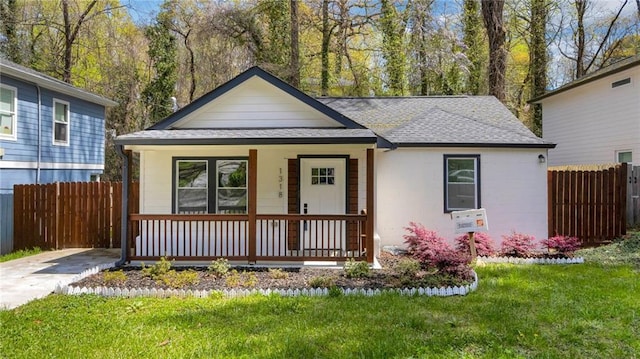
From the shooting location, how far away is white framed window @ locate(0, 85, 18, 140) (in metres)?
10.9

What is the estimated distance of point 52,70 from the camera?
19953 mm

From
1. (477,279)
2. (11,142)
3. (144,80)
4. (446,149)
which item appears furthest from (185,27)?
(477,279)

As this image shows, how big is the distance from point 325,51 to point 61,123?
42.5ft

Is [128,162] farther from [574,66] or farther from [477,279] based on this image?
[574,66]

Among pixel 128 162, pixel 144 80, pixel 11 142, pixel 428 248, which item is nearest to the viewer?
pixel 428 248

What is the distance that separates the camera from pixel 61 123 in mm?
13547

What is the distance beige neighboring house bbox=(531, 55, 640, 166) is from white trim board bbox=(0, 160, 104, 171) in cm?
1873

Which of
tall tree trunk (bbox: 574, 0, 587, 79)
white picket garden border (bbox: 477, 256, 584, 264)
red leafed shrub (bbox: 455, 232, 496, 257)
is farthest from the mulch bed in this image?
tall tree trunk (bbox: 574, 0, 587, 79)

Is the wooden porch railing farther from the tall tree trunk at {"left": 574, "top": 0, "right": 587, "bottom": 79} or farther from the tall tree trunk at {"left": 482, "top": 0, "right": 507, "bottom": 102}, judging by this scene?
the tall tree trunk at {"left": 574, "top": 0, "right": 587, "bottom": 79}

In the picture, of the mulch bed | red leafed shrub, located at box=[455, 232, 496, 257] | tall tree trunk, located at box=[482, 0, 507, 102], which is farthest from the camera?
tall tree trunk, located at box=[482, 0, 507, 102]

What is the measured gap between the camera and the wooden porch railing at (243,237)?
7.89 metres

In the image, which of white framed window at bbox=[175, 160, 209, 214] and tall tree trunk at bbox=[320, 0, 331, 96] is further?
tall tree trunk at bbox=[320, 0, 331, 96]

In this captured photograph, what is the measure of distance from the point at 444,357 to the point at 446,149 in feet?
22.6

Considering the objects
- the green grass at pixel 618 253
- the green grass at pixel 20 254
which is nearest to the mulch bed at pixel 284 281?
the green grass at pixel 20 254
